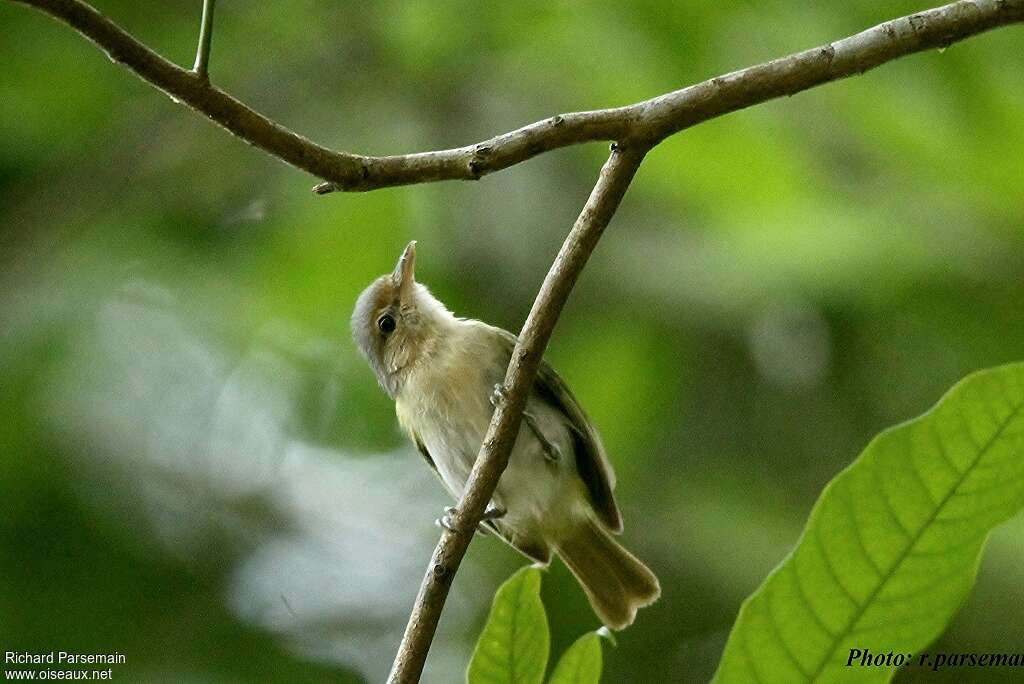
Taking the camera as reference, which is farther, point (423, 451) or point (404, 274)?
point (404, 274)

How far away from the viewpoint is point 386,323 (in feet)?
14.7

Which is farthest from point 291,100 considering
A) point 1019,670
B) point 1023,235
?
point 1019,670


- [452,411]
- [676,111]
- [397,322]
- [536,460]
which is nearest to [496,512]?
[536,460]

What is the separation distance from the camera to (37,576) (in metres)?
5.09

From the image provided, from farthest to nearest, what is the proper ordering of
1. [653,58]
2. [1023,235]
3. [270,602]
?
[270,602] < [1023,235] < [653,58]

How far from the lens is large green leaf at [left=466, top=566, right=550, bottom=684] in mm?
1952

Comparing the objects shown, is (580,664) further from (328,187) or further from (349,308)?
(349,308)

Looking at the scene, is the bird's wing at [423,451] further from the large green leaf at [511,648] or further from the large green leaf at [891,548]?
the large green leaf at [891,548]

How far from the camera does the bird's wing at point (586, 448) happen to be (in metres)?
3.88

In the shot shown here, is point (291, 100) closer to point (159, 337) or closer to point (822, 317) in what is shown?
point (159, 337)

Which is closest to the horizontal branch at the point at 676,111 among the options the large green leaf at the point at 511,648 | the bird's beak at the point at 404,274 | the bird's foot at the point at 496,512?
the large green leaf at the point at 511,648

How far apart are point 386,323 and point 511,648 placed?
262cm

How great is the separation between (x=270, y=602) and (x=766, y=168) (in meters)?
2.72

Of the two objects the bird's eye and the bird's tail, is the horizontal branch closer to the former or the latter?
the bird's tail
